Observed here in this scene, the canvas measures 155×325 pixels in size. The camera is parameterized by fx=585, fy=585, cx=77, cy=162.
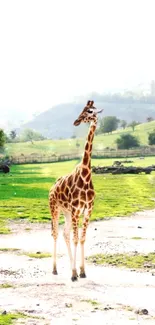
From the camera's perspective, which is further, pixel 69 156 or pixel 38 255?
pixel 69 156

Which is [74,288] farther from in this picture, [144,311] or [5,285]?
[144,311]

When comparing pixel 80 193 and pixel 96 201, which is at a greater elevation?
pixel 80 193

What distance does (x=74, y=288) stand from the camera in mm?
15516

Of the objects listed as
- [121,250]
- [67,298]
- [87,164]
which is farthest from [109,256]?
[67,298]

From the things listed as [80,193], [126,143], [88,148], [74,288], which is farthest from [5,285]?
[126,143]

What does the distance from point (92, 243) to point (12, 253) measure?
3476 mm

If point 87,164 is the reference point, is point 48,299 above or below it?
below

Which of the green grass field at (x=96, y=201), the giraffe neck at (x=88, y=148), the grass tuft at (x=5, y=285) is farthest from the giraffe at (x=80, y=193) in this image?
the green grass field at (x=96, y=201)

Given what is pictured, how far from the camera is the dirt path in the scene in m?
13.0

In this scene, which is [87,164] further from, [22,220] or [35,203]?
[35,203]

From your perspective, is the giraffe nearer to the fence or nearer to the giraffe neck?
the giraffe neck

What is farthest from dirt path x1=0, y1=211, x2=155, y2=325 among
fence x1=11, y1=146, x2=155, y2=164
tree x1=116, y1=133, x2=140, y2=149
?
tree x1=116, y1=133, x2=140, y2=149

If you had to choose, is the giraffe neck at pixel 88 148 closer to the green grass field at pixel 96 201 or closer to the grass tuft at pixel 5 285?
the grass tuft at pixel 5 285

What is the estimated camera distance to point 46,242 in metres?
23.1
